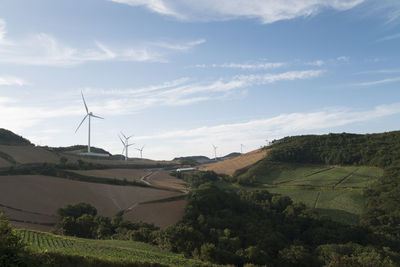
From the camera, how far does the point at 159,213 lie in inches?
2926

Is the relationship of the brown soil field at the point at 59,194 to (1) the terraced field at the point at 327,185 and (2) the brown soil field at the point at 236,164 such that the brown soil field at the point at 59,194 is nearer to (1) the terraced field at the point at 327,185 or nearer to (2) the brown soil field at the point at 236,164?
(1) the terraced field at the point at 327,185

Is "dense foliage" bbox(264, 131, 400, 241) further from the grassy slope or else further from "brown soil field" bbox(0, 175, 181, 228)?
"brown soil field" bbox(0, 175, 181, 228)

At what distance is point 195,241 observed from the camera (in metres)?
50.4

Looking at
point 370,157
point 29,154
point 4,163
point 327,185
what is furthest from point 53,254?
point 370,157

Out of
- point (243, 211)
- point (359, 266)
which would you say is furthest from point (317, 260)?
point (243, 211)

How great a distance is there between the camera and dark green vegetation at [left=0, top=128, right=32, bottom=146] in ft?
410

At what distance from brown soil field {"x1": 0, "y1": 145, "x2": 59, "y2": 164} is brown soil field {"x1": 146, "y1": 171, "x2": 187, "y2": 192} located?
114ft

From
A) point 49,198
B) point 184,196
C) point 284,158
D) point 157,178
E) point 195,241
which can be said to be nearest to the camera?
point 195,241

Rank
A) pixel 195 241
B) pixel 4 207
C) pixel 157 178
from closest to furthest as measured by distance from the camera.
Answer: pixel 195 241, pixel 4 207, pixel 157 178

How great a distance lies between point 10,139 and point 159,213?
84.6 metres

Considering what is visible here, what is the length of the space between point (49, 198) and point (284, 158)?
271 feet

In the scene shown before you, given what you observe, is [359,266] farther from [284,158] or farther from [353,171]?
[284,158]

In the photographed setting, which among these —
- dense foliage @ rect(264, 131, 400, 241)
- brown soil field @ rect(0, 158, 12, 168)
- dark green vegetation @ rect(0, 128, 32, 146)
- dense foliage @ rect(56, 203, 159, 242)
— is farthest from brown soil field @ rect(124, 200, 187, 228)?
dark green vegetation @ rect(0, 128, 32, 146)

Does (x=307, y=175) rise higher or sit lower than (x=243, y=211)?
higher
